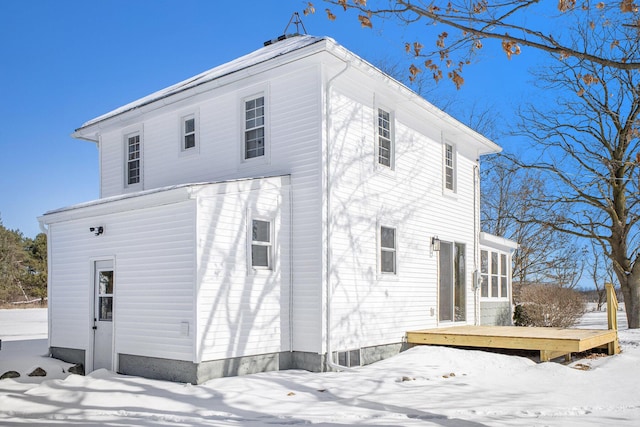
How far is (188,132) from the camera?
13117 millimetres

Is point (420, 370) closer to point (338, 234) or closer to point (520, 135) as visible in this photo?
point (338, 234)

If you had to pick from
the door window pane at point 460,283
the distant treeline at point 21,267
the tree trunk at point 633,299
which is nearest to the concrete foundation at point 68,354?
the door window pane at point 460,283

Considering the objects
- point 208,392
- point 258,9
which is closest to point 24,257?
point 258,9

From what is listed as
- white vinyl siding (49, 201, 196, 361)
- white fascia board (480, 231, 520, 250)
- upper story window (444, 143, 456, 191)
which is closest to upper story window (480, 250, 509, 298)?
white fascia board (480, 231, 520, 250)

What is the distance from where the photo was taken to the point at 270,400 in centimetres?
809

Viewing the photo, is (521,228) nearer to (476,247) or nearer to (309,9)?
(476,247)

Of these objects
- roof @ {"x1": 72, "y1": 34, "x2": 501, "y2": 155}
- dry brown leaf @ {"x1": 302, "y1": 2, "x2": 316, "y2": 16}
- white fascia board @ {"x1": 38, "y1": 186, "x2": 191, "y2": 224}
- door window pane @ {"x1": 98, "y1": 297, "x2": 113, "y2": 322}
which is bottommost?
door window pane @ {"x1": 98, "y1": 297, "x2": 113, "y2": 322}

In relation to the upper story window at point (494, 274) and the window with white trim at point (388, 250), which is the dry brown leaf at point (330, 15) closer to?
the window with white trim at point (388, 250)

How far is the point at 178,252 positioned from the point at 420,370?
4.80 metres

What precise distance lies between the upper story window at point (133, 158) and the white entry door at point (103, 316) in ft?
12.3

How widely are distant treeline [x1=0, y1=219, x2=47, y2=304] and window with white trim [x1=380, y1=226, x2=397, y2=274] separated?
31905 millimetres

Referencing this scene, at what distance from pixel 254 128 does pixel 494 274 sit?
10.3m

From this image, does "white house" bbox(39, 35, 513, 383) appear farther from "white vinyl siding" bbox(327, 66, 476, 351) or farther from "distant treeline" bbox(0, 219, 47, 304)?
"distant treeline" bbox(0, 219, 47, 304)

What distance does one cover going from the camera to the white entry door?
11000 millimetres
